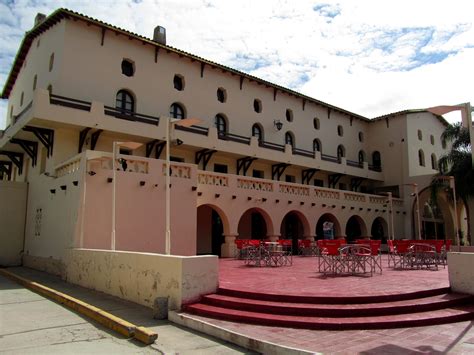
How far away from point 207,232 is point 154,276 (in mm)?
13295

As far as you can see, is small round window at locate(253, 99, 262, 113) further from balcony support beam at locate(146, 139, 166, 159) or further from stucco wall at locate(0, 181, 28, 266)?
stucco wall at locate(0, 181, 28, 266)

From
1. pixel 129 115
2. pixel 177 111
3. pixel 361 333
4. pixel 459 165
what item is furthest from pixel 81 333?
pixel 459 165

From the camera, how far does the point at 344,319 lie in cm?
689

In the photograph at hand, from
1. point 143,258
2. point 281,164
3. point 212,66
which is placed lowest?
point 143,258

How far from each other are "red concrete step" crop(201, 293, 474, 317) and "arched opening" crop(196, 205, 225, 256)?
43.9 ft

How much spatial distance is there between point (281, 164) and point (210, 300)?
1813 centimetres

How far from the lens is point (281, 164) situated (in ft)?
84.1

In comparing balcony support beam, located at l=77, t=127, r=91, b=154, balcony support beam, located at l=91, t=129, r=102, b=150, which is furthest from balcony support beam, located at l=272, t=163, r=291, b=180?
balcony support beam, located at l=77, t=127, r=91, b=154

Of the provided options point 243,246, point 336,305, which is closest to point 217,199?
point 243,246

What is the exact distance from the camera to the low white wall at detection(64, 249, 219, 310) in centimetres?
800

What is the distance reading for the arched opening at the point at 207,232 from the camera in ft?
70.6

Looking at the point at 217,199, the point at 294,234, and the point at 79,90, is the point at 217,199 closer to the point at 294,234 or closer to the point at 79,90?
the point at 79,90

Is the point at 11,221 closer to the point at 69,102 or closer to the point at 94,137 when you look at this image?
the point at 94,137

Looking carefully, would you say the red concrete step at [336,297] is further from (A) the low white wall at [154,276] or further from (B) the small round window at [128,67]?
(B) the small round window at [128,67]
